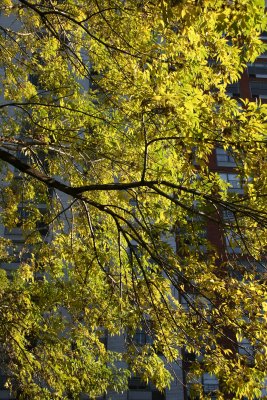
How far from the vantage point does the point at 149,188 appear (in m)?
5.73

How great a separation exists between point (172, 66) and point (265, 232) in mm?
2227

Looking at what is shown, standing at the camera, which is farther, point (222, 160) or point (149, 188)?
point (222, 160)

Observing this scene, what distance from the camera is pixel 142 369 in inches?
268

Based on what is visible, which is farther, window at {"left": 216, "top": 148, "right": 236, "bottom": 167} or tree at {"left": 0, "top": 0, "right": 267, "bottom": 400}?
window at {"left": 216, "top": 148, "right": 236, "bottom": 167}

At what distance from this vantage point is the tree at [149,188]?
4469 millimetres

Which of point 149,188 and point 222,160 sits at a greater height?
point 222,160

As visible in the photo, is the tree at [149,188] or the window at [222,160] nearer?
the tree at [149,188]

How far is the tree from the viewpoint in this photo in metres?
4.47

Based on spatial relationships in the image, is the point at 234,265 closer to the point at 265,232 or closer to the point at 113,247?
the point at 265,232

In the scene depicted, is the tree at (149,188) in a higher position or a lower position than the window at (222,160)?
lower

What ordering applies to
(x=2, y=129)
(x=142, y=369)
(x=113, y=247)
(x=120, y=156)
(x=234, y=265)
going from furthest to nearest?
(x=2, y=129)
(x=113, y=247)
(x=142, y=369)
(x=120, y=156)
(x=234, y=265)

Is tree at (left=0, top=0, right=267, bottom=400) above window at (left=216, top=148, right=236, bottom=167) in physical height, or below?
below

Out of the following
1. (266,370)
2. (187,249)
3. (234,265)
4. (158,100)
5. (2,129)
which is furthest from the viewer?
(2,129)

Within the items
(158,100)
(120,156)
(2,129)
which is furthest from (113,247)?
(158,100)
